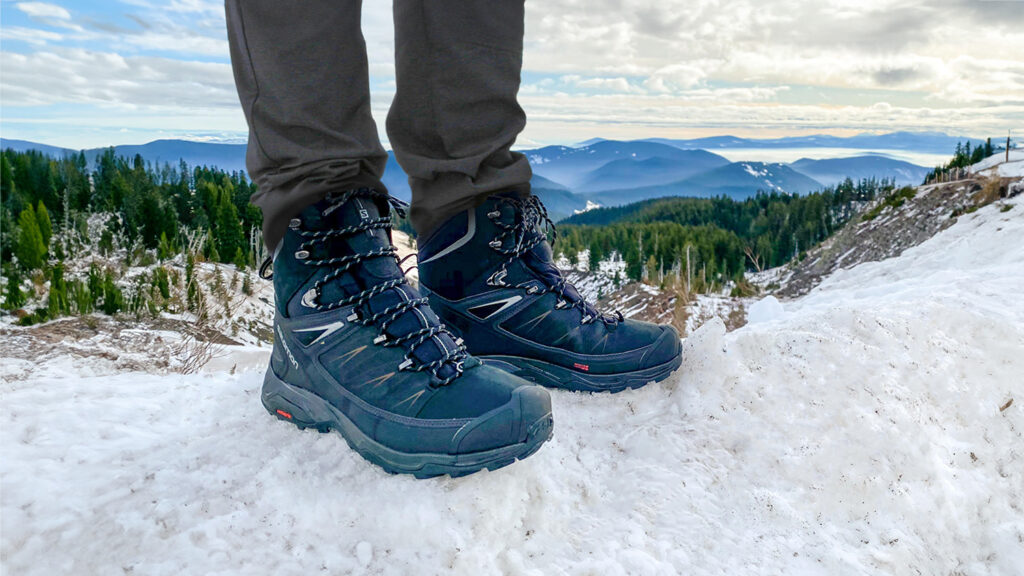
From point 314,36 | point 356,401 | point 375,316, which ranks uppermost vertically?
point 314,36

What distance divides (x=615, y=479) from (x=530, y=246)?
2.37 ft

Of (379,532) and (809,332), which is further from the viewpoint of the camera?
(809,332)

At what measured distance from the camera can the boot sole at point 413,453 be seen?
1237mm

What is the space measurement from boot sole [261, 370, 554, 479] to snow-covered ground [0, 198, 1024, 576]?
32 mm

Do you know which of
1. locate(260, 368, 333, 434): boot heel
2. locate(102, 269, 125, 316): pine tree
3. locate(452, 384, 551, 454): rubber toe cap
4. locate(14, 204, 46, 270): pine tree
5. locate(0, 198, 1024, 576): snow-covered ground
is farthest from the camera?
locate(14, 204, 46, 270): pine tree

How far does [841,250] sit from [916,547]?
396 inches

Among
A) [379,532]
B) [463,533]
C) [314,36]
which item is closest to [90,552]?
[379,532]

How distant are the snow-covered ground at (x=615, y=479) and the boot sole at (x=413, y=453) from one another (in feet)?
0.10

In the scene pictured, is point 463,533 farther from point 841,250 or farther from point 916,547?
point 841,250

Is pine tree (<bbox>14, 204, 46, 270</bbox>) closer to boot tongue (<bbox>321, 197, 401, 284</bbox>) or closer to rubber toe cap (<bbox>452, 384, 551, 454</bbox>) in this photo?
boot tongue (<bbox>321, 197, 401, 284</bbox>)

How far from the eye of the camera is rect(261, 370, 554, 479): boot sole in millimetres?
1237

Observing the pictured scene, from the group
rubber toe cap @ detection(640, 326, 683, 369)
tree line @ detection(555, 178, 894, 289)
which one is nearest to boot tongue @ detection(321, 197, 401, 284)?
rubber toe cap @ detection(640, 326, 683, 369)

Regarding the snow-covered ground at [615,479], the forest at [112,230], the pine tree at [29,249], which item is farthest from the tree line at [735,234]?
the snow-covered ground at [615,479]

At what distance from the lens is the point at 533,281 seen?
181 cm
